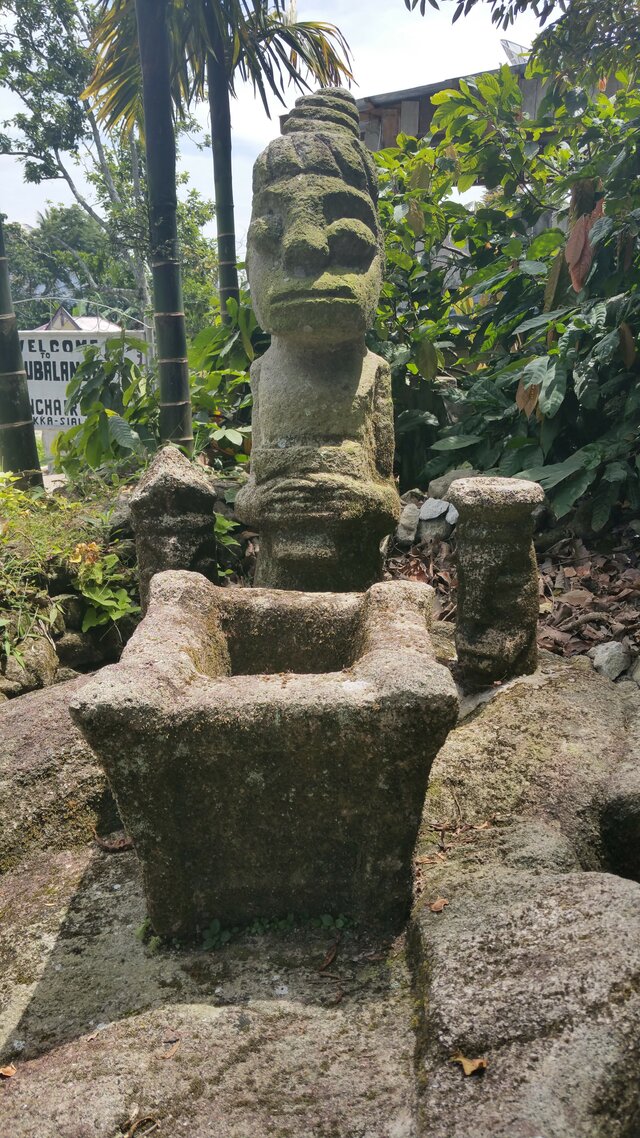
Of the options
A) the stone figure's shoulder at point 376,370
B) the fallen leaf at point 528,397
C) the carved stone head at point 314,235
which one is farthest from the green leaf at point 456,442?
the carved stone head at point 314,235

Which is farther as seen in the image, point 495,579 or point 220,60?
point 220,60

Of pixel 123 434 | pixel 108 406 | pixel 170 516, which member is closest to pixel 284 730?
pixel 170 516

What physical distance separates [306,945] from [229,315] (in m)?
4.05

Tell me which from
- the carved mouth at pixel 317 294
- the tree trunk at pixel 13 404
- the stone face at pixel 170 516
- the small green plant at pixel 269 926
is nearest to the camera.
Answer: the small green plant at pixel 269 926

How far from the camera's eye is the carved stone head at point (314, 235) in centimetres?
252

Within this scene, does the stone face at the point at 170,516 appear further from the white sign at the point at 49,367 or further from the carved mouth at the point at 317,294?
the white sign at the point at 49,367

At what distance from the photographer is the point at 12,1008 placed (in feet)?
5.76

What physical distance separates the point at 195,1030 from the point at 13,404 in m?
3.29

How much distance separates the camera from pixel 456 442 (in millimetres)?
4082

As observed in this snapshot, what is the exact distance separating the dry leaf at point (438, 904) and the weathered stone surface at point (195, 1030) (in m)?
0.13

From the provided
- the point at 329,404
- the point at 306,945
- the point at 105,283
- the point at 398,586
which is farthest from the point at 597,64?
the point at 105,283

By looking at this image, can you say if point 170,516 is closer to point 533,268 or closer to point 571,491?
point 571,491

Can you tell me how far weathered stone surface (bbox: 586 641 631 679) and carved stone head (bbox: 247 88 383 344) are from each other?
1.37 meters

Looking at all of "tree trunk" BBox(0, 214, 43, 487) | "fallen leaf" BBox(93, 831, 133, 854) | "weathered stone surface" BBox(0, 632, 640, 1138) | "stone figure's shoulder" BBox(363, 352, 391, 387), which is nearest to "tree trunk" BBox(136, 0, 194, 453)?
"tree trunk" BBox(0, 214, 43, 487)
